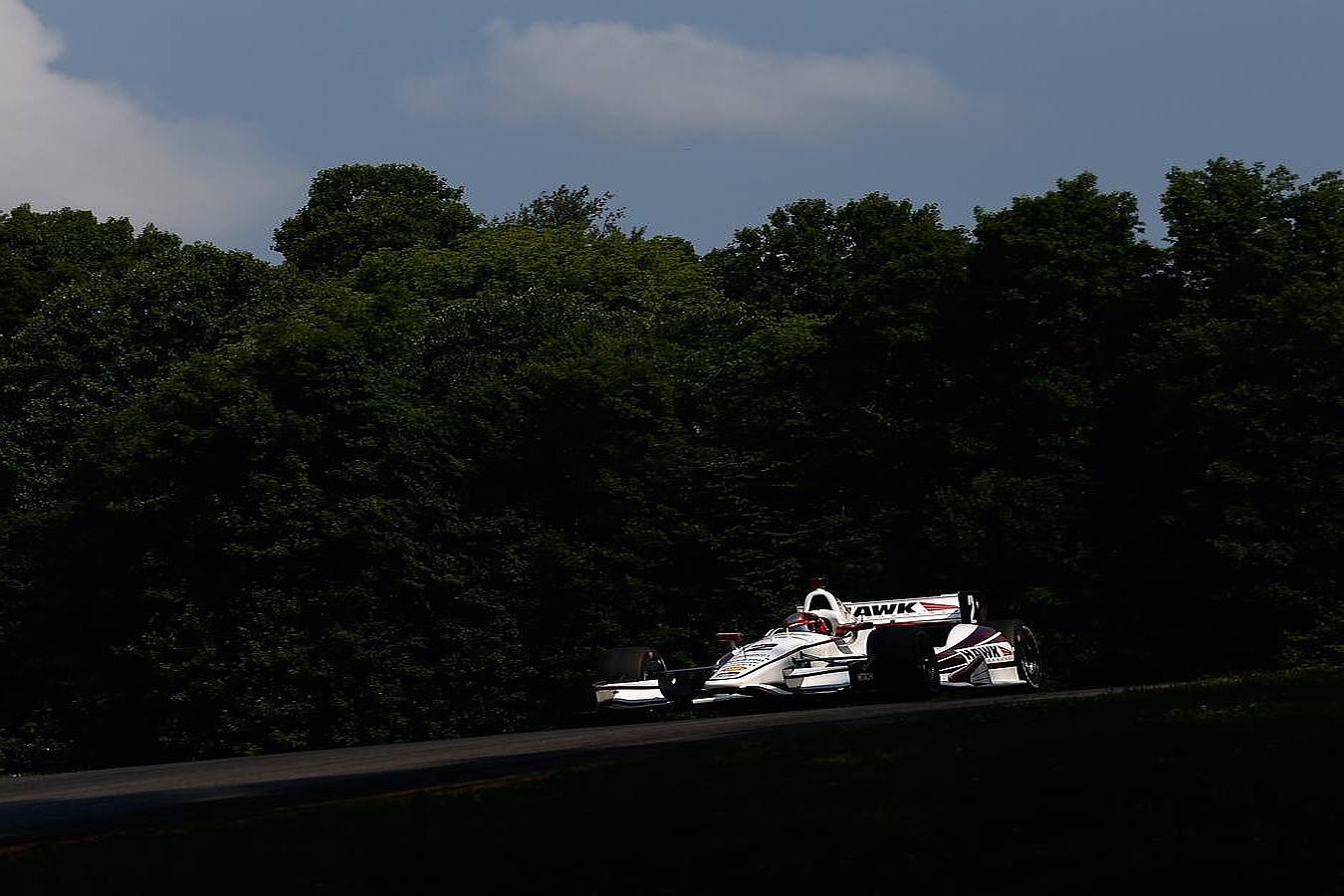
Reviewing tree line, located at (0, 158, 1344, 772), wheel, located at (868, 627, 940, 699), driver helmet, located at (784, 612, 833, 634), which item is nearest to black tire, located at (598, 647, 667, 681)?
driver helmet, located at (784, 612, 833, 634)

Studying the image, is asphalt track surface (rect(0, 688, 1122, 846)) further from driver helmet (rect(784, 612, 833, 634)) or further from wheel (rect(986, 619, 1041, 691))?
wheel (rect(986, 619, 1041, 691))

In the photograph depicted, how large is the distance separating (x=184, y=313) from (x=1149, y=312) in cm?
3287

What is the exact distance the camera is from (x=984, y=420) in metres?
53.7

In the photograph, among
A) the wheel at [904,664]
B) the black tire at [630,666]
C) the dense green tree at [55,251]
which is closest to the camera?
the wheel at [904,664]

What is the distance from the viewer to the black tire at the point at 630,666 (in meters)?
33.8

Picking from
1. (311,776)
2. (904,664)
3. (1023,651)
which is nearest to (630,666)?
(904,664)

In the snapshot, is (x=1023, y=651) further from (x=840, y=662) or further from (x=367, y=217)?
(x=367, y=217)

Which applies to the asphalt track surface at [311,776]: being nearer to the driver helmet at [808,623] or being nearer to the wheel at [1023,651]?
the driver helmet at [808,623]

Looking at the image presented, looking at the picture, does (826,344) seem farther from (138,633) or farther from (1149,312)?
(138,633)

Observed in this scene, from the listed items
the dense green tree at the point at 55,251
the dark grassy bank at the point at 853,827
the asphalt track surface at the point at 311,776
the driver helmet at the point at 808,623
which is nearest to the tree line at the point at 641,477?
the dense green tree at the point at 55,251

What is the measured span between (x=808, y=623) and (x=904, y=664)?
3.51 m

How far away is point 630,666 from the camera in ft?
111

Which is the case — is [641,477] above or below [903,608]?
above

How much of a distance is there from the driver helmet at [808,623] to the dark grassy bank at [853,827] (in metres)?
17.8
